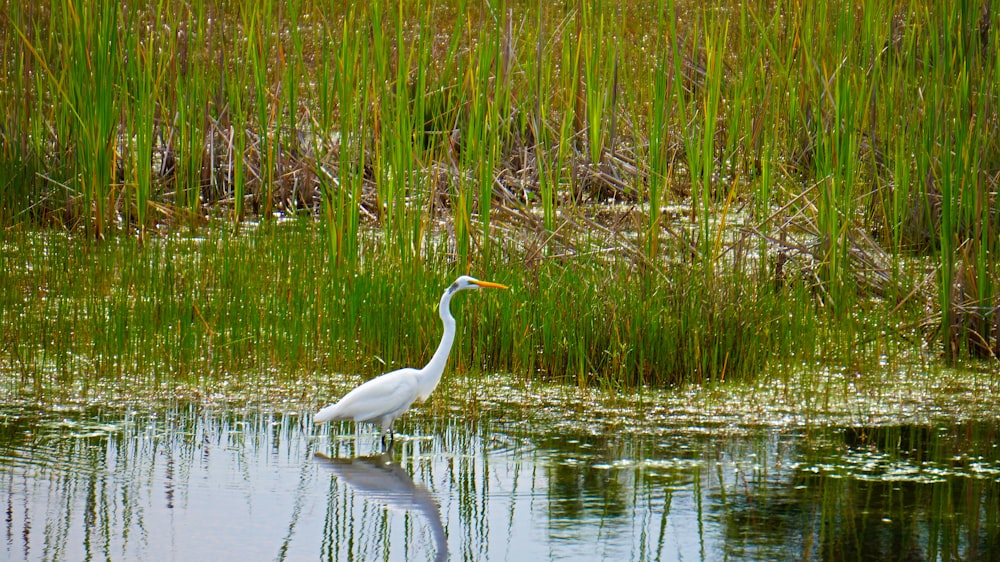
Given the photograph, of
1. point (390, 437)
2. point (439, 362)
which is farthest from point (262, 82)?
point (390, 437)

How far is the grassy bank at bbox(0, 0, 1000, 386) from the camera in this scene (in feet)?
16.5

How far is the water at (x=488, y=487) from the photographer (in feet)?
10.5

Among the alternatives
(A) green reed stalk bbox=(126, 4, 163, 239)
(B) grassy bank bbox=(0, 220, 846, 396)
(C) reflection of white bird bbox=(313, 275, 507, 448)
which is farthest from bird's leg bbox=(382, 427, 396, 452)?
(A) green reed stalk bbox=(126, 4, 163, 239)

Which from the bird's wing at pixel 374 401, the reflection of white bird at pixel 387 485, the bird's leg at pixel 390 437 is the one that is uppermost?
the bird's wing at pixel 374 401

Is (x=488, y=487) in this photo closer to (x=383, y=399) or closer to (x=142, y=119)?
(x=383, y=399)

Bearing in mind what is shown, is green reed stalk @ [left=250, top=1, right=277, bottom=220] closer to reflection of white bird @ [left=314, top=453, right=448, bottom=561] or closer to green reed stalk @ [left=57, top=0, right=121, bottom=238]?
green reed stalk @ [left=57, top=0, right=121, bottom=238]

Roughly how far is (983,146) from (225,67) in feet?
14.3

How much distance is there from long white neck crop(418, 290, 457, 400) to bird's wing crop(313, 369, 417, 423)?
0.33 ft

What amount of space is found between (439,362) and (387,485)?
700mm

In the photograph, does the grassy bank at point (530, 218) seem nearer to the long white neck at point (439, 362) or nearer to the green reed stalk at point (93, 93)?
the green reed stalk at point (93, 93)

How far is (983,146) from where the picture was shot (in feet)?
17.3

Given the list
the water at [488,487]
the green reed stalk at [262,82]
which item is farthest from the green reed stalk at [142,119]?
the water at [488,487]

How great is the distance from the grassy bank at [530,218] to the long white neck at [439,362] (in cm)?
55

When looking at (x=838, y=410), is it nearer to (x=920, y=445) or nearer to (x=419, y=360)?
(x=920, y=445)
